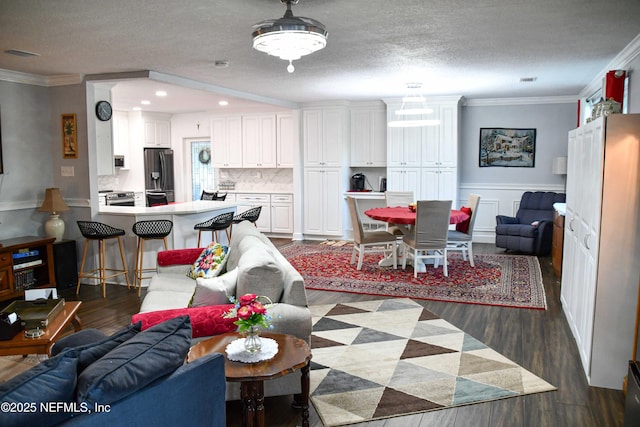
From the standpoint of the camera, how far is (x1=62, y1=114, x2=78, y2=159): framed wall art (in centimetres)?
606

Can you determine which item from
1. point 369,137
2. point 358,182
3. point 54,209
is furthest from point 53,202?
point 369,137

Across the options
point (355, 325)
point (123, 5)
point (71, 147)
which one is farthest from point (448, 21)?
point (71, 147)

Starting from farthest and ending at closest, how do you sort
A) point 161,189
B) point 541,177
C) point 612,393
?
point 161,189, point 541,177, point 612,393

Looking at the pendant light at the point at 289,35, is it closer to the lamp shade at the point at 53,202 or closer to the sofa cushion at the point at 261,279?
the sofa cushion at the point at 261,279

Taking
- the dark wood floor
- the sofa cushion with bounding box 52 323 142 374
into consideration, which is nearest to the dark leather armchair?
the dark wood floor

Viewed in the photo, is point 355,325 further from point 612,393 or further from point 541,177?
point 541,177

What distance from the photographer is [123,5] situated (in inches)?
128

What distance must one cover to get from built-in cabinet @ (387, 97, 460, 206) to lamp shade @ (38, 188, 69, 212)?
513 cm

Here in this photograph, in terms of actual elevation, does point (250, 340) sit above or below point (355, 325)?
above

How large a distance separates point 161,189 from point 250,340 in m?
8.32

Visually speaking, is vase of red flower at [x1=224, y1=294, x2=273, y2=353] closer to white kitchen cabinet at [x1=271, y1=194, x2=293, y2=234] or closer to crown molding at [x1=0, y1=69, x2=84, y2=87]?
crown molding at [x1=0, y1=69, x2=84, y2=87]

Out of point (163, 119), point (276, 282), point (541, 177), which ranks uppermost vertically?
point (163, 119)

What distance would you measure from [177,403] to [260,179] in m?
8.48

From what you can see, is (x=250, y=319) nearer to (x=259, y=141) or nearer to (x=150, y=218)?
(x=150, y=218)
